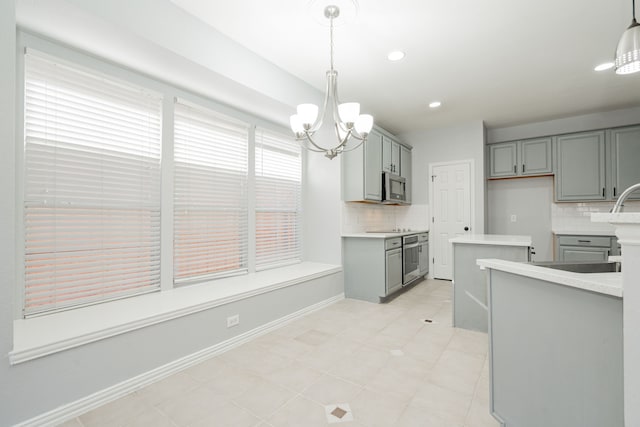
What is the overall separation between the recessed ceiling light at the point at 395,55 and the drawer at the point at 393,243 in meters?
2.12

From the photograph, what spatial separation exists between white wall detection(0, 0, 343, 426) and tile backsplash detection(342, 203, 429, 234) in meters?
1.33

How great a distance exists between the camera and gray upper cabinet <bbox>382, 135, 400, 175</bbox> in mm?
4703

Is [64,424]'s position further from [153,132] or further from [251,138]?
[251,138]

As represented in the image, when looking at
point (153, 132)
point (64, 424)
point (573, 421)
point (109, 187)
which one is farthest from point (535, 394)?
point (153, 132)

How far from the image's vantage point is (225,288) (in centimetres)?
291

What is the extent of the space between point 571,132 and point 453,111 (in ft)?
6.39

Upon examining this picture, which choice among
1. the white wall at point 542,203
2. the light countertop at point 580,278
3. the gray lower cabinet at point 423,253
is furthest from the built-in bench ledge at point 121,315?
the white wall at point 542,203

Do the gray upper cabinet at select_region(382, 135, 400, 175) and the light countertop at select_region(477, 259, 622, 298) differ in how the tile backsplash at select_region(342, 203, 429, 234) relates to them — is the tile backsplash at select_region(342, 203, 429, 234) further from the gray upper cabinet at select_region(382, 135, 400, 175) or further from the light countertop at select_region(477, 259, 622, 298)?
the light countertop at select_region(477, 259, 622, 298)

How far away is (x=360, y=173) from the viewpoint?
4.15 meters

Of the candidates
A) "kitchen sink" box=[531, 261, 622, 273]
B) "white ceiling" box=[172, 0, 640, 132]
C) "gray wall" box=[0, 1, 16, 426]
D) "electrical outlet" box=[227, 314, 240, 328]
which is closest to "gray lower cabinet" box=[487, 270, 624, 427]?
"kitchen sink" box=[531, 261, 622, 273]

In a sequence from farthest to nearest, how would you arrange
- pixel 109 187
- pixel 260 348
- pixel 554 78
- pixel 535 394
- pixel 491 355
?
pixel 554 78, pixel 260 348, pixel 109 187, pixel 491 355, pixel 535 394

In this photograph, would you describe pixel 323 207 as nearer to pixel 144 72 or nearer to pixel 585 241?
pixel 144 72

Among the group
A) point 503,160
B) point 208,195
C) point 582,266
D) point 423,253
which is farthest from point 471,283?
point 503,160

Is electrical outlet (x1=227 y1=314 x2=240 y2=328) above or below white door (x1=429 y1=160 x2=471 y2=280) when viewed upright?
below
